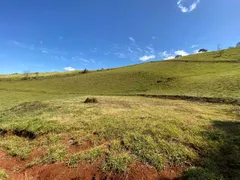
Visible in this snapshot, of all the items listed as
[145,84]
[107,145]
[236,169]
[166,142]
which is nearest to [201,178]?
[236,169]

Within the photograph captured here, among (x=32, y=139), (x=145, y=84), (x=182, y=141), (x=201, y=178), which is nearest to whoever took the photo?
(x=201, y=178)

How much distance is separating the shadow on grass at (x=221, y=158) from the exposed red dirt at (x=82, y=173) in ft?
2.76

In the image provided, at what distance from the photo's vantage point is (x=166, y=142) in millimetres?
8727

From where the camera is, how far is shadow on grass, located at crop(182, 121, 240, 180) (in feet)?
21.7

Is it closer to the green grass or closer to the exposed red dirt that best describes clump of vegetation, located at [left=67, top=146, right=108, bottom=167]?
the green grass

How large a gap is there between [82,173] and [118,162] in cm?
153

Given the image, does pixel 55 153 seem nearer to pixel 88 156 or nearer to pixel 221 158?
pixel 88 156

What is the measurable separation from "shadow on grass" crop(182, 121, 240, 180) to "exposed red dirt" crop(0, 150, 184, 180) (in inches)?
33.1

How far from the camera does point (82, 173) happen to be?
22.7 feet

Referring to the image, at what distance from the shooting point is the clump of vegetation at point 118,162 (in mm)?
7027

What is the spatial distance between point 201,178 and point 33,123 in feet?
34.9

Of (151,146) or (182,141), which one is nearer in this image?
(151,146)

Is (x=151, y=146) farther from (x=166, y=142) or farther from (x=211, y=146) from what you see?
(x=211, y=146)

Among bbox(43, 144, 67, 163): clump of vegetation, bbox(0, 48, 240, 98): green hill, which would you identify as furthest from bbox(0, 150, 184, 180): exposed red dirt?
bbox(0, 48, 240, 98): green hill
